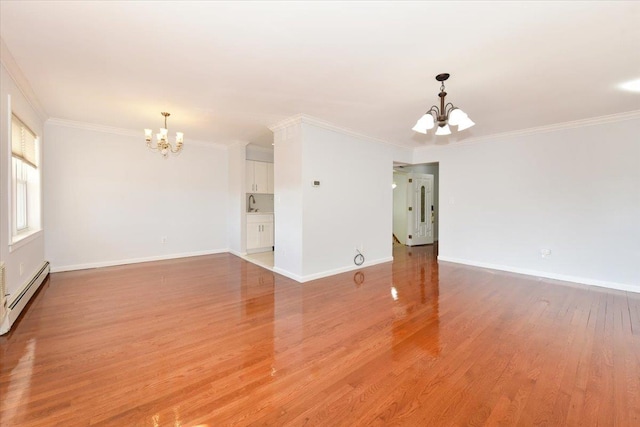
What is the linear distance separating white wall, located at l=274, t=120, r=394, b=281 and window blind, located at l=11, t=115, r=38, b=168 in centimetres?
331

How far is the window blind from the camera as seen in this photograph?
3316 mm

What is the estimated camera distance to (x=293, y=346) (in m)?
2.47

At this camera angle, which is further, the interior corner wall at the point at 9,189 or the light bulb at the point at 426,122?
the light bulb at the point at 426,122

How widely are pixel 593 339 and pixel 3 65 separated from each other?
6309 mm

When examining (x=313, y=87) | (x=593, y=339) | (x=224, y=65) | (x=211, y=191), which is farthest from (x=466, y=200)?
(x=211, y=191)

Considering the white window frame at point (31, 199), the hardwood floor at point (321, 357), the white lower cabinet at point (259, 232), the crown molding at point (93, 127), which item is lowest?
the hardwood floor at point (321, 357)

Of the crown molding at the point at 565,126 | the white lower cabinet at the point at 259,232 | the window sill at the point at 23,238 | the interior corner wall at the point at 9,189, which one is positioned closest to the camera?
the interior corner wall at the point at 9,189

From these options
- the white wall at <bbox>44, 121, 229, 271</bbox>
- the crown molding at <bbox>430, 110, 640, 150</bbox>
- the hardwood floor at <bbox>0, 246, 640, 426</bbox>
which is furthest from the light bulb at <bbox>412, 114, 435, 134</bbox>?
the white wall at <bbox>44, 121, 229, 271</bbox>

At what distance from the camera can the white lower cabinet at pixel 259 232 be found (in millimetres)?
6488

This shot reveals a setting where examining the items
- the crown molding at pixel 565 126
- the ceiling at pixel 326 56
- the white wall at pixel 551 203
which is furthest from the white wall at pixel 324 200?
the crown molding at pixel 565 126

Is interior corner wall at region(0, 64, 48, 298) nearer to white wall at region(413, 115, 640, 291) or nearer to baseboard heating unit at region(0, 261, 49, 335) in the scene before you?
baseboard heating unit at region(0, 261, 49, 335)

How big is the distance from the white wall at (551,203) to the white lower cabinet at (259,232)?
13.3ft

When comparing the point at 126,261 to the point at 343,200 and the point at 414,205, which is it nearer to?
the point at 343,200

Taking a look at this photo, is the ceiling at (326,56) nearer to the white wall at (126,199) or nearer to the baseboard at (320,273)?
the white wall at (126,199)
